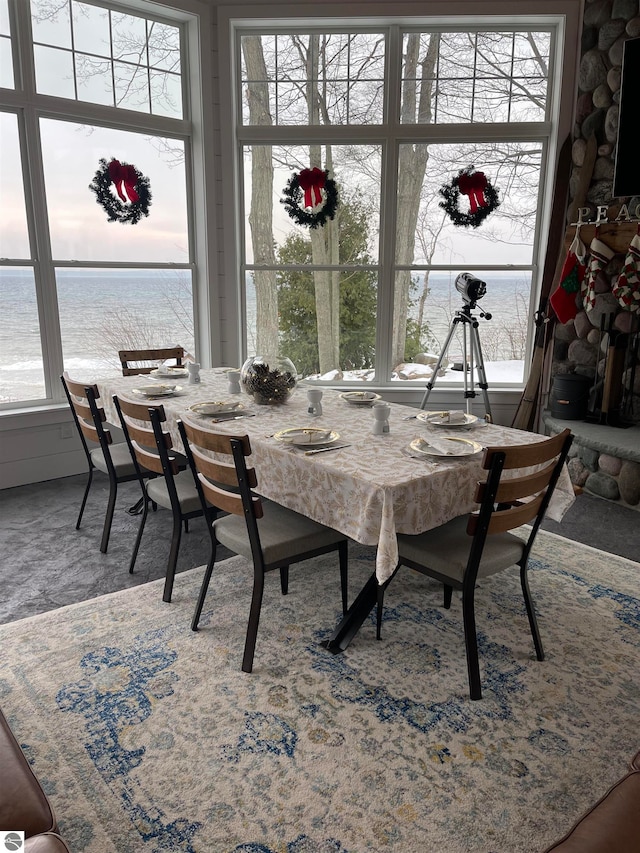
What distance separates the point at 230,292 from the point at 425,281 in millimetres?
1553

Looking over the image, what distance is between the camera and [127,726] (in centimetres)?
191

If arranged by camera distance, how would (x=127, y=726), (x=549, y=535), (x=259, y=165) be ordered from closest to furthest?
(x=127, y=726)
(x=549, y=535)
(x=259, y=165)

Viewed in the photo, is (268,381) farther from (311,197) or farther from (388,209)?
(388,209)

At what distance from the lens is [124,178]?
14.6 ft

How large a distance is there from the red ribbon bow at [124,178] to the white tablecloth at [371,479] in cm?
245

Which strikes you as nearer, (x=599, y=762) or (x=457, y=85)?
(x=599, y=762)

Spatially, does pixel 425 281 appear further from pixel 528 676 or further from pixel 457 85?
pixel 528 676

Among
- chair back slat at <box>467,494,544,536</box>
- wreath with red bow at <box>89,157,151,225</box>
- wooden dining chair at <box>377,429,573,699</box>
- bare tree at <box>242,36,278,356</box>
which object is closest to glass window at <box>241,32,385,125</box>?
bare tree at <box>242,36,278,356</box>

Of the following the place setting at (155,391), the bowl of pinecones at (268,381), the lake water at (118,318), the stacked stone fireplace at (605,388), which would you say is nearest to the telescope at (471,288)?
the lake water at (118,318)

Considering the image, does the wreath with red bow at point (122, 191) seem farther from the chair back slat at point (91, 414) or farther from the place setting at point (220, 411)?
the place setting at point (220, 411)

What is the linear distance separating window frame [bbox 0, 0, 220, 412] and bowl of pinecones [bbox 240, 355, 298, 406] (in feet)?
6.31

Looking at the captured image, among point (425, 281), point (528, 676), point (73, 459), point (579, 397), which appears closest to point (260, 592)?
point (528, 676)

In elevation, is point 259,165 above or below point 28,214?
above

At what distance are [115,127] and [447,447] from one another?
356 centimetres
